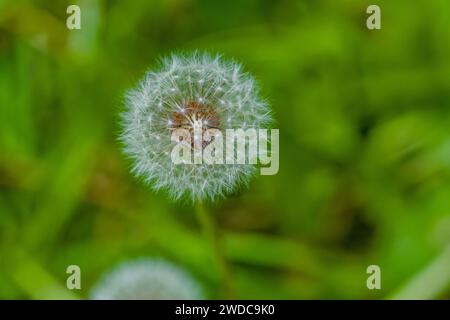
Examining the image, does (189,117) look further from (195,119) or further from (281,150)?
(281,150)

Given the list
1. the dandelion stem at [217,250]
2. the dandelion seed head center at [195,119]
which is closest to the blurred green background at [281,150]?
the dandelion stem at [217,250]

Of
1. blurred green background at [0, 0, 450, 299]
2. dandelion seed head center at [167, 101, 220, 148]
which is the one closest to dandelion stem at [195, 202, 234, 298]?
blurred green background at [0, 0, 450, 299]

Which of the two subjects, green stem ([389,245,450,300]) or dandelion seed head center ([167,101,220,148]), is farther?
green stem ([389,245,450,300])

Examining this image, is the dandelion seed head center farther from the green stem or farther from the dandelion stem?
the green stem

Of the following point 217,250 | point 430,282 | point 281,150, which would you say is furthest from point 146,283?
point 430,282

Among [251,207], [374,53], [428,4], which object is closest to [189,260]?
[251,207]

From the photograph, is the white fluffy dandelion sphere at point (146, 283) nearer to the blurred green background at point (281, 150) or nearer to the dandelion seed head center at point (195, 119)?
the blurred green background at point (281, 150)
